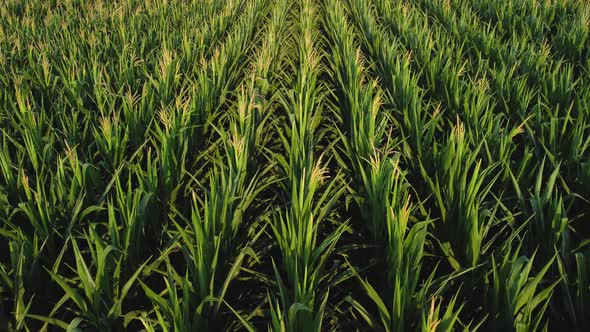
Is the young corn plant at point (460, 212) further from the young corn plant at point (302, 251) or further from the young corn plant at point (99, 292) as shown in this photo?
the young corn plant at point (99, 292)

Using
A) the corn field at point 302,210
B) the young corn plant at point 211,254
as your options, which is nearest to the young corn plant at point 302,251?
the corn field at point 302,210

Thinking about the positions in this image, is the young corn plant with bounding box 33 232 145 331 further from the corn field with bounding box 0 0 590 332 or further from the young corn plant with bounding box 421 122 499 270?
the young corn plant with bounding box 421 122 499 270

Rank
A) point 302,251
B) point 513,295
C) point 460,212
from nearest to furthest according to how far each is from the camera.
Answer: point 513,295 → point 302,251 → point 460,212

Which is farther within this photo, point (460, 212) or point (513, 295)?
point (460, 212)

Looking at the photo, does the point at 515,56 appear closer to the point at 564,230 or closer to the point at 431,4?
the point at 564,230

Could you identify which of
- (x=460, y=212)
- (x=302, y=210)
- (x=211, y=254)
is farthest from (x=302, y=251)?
(x=460, y=212)

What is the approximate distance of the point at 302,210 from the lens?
65.1 inches

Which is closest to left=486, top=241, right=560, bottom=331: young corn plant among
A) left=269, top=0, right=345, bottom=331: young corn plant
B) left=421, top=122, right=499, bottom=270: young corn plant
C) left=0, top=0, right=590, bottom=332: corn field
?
left=0, top=0, right=590, bottom=332: corn field

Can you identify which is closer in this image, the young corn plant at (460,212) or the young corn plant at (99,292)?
the young corn plant at (99,292)

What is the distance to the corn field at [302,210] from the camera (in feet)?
4.69

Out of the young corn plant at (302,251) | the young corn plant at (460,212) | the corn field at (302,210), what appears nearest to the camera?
the young corn plant at (302,251)

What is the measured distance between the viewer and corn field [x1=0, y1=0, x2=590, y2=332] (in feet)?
4.69

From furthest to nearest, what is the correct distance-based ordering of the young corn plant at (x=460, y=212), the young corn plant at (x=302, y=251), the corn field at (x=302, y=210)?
the young corn plant at (x=460, y=212) < the corn field at (x=302, y=210) < the young corn plant at (x=302, y=251)

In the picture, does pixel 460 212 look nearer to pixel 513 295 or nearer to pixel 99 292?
pixel 513 295
